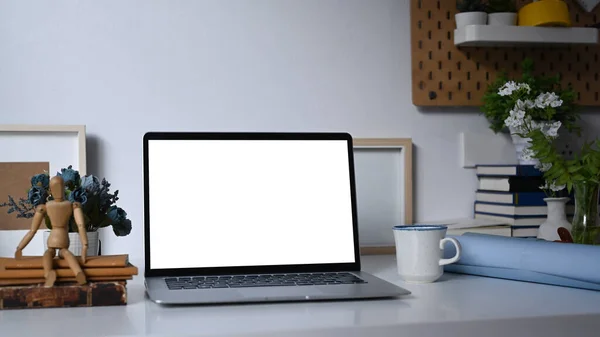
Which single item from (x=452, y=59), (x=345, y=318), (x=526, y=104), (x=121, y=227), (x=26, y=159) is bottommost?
(x=345, y=318)

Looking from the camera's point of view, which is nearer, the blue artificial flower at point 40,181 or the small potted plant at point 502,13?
the blue artificial flower at point 40,181

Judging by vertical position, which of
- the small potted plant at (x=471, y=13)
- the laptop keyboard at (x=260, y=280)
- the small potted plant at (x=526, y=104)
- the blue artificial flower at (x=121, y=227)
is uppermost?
the small potted plant at (x=471, y=13)

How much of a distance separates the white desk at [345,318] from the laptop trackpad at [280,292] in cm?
1

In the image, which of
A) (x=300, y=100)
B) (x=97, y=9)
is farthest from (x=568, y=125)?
(x=97, y=9)

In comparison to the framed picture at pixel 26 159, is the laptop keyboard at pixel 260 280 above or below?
below

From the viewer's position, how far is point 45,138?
139 centimetres

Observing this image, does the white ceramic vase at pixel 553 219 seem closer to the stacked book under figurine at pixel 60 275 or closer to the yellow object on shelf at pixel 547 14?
the yellow object on shelf at pixel 547 14

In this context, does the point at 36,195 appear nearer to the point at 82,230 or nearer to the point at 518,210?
the point at 82,230

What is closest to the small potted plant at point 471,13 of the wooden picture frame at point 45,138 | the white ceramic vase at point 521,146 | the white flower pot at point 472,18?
the white flower pot at point 472,18

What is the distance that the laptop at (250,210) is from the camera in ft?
3.70

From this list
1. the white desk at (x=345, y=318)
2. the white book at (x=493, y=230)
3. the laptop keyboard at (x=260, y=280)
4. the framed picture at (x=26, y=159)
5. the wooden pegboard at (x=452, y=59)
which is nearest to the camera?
the white desk at (x=345, y=318)

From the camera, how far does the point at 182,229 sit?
1143 millimetres

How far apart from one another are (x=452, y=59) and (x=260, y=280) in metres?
0.77

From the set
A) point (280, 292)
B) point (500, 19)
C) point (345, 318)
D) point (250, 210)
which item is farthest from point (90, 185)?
point (500, 19)
